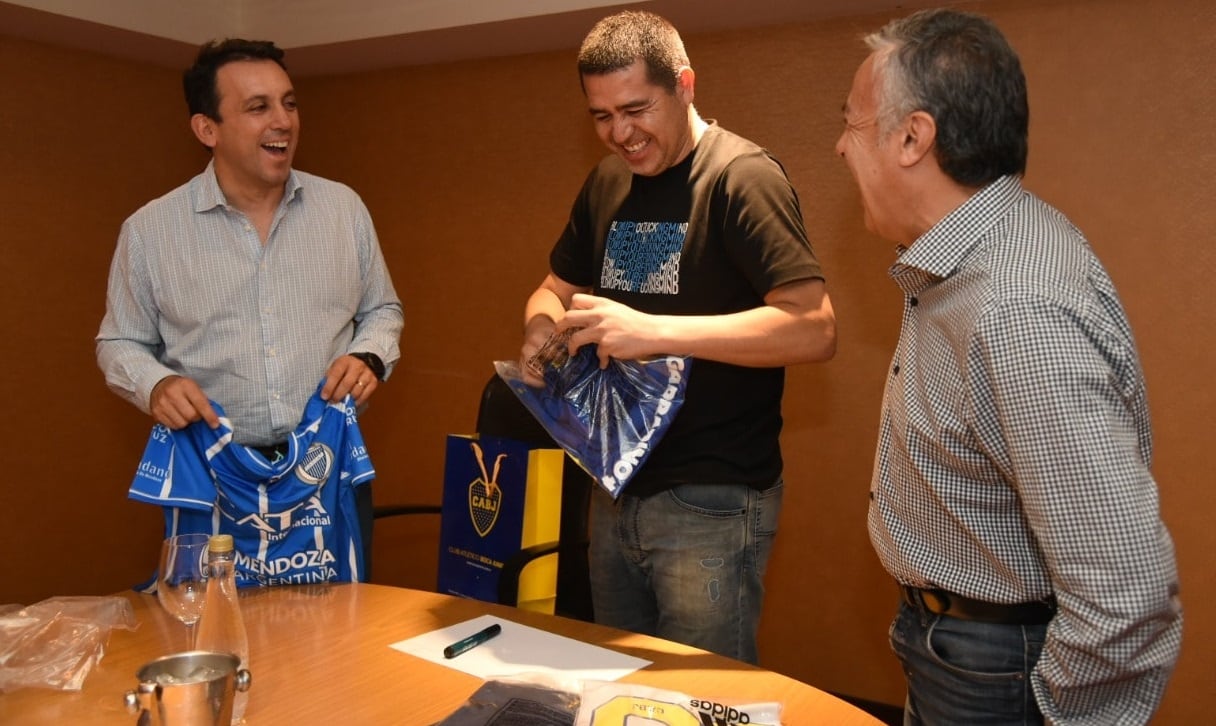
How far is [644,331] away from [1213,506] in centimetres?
183

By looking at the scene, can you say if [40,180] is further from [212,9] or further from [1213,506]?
[1213,506]

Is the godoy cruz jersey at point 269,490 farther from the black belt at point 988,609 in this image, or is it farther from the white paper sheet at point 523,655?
the black belt at point 988,609

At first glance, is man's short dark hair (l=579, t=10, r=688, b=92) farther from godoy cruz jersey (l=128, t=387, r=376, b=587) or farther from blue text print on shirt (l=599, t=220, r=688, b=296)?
godoy cruz jersey (l=128, t=387, r=376, b=587)

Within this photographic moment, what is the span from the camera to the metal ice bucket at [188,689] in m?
1.19

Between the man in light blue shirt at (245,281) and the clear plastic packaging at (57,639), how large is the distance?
64 centimetres

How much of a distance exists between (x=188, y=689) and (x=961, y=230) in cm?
114

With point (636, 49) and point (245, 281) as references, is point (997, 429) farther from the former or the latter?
point (245, 281)

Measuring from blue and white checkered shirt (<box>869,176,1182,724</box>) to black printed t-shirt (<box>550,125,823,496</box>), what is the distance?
55cm

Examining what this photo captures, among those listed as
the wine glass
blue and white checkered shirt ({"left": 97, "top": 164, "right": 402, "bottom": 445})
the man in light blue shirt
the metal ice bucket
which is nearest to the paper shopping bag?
the man in light blue shirt

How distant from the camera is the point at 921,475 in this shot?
1.39 metres

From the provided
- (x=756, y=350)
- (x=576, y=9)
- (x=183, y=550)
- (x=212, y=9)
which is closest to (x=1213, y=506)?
(x=756, y=350)

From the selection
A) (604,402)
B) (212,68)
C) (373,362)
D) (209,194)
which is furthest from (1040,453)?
(212,68)

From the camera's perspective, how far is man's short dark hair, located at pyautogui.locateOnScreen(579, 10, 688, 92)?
205 centimetres

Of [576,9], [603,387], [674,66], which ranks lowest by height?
[603,387]
